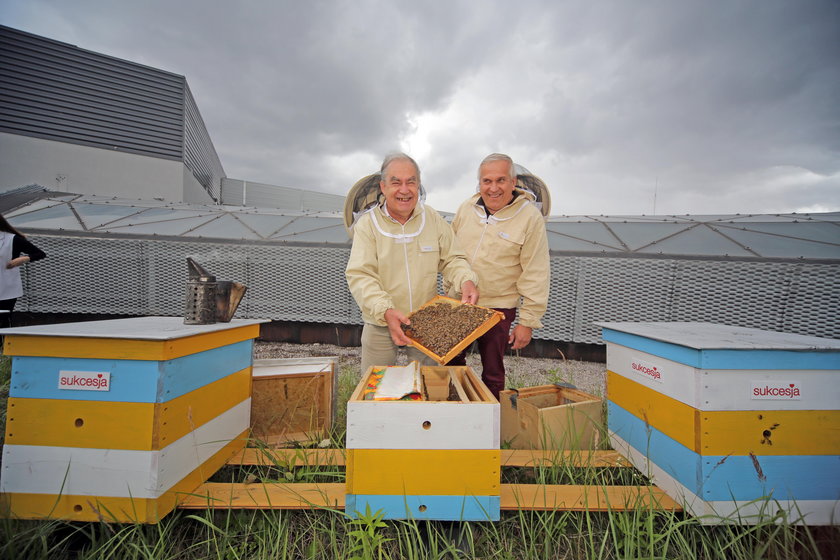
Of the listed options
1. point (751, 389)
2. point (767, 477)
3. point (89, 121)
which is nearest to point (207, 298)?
point (751, 389)

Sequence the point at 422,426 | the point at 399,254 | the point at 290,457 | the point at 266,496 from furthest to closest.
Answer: the point at 399,254
the point at 290,457
the point at 266,496
the point at 422,426

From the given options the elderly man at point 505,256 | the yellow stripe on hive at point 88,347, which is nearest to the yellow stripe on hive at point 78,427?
the yellow stripe on hive at point 88,347

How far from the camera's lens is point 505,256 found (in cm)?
271

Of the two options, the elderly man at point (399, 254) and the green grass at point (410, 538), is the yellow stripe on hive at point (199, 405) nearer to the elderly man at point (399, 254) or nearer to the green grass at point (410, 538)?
the green grass at point (410, 538)

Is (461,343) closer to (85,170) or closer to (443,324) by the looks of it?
(443,324)

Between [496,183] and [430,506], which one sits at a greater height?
[496,183]

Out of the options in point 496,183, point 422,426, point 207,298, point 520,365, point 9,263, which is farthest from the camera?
point 520,365

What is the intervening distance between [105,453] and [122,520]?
277mm

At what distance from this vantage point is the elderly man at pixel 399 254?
2355mm

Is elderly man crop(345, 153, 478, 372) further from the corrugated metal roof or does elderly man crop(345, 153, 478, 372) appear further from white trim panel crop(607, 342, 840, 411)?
the corrugated metal roof

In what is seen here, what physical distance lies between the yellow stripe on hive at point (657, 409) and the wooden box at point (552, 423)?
9.1 inches

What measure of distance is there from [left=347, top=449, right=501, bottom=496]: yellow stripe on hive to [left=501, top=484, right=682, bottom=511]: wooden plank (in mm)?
354

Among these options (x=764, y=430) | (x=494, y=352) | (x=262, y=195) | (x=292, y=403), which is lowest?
(x=292, y=403)

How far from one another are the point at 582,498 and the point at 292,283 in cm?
420
